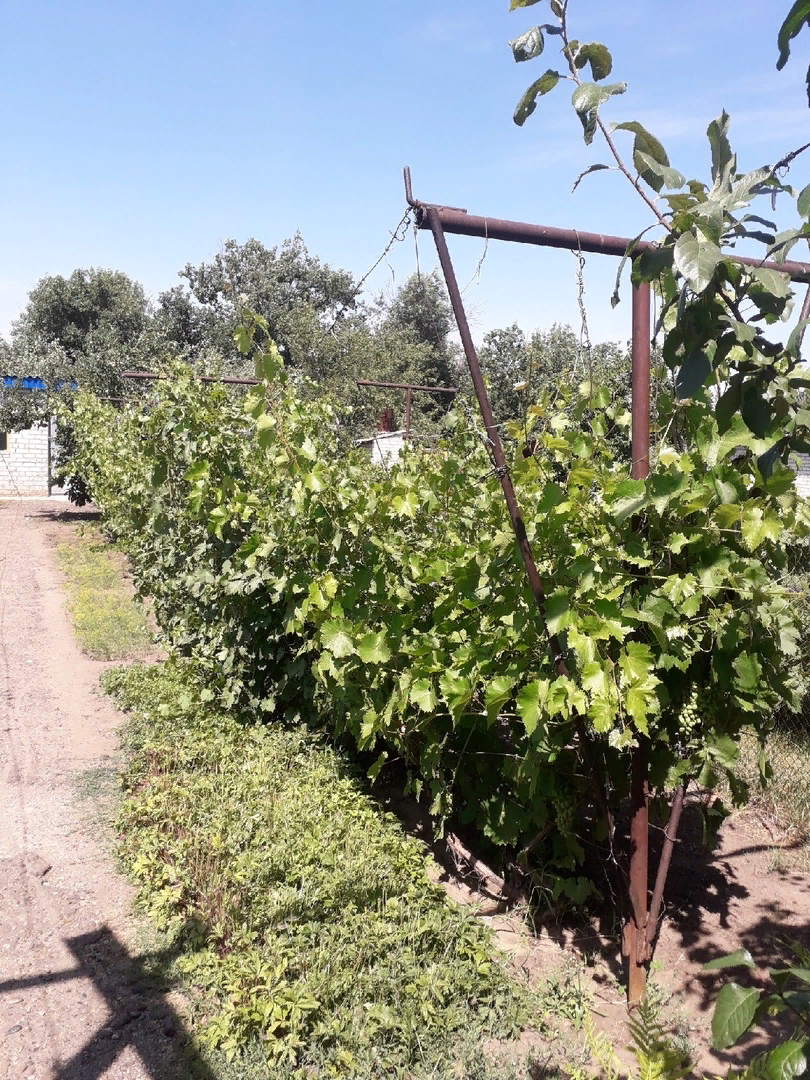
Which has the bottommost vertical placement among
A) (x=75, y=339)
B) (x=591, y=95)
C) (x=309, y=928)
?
(x=309, y=928)

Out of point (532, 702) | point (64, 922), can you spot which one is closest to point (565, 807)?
point (532, 702)

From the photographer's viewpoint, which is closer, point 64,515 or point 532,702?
point 532,702

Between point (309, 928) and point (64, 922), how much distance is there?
117 cm

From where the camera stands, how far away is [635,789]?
3.03 meters

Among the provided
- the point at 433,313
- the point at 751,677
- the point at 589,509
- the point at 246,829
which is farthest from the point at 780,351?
the point at 433,313

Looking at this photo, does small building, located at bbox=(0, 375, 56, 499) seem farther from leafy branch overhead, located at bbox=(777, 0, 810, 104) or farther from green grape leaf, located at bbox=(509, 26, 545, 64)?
leafy branch overhead, located at bbox=(777, 0, 810, 104)

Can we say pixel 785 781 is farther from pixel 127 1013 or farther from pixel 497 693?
pixel 127 1013

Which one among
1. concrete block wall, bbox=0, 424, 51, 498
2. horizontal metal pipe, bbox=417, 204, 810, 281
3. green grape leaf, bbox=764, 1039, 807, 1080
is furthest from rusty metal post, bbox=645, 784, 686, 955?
concrete block wall, bbox=0, 424, 51, 498

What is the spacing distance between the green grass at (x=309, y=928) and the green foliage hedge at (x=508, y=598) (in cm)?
37

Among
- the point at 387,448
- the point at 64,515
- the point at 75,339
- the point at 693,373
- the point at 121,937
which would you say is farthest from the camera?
the point at 75,339

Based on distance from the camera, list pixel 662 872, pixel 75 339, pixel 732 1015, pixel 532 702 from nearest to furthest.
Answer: pixel 732 1015, pixel 532 702, pixel 662 872, pixel 75 339

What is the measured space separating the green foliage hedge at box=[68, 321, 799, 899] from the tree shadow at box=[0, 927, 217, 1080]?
47.8 inches

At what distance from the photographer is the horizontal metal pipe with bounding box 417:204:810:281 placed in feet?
8.65

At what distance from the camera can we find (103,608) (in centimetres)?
903
